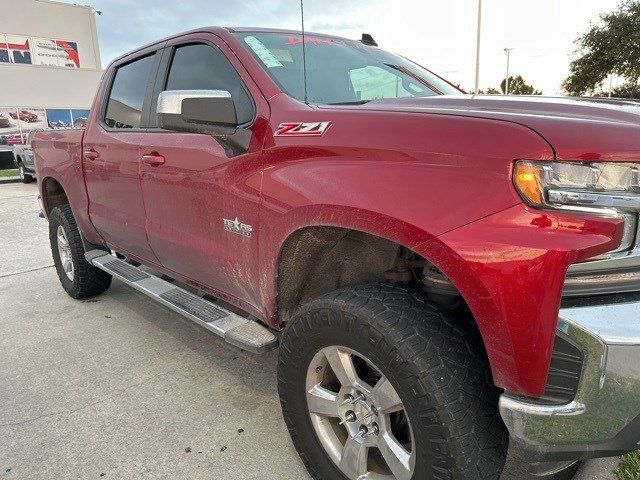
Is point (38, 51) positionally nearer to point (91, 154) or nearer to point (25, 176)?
point (25, 176)

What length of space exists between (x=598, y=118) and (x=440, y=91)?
1473mm

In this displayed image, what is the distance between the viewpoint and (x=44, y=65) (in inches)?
987

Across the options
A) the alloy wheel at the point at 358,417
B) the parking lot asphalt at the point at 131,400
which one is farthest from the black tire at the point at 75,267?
the alloy wheel at the point at 358,417

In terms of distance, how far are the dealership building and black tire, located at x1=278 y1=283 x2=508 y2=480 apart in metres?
22.4

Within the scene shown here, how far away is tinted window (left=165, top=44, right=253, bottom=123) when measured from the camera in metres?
2.41

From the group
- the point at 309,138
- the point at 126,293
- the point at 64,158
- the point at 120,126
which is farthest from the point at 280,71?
the point at 126,293

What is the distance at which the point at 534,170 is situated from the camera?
140 cm

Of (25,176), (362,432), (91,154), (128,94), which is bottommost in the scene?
(25,176)

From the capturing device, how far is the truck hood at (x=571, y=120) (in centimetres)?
138

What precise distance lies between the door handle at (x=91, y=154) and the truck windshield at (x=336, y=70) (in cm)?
160

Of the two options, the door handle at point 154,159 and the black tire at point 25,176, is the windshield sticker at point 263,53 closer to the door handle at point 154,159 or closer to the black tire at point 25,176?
the door handle at point 154,159

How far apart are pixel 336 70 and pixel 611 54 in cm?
3159

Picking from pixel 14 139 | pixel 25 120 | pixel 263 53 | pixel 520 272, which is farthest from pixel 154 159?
pixel 25 120

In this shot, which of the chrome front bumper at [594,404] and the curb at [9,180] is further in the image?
the curb at [9,180]
